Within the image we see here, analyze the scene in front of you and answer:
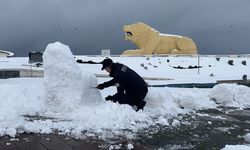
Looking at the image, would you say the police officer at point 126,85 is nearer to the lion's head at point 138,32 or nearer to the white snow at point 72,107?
the white snow at point 72,107

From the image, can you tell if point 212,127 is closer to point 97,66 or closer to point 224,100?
point 224,100

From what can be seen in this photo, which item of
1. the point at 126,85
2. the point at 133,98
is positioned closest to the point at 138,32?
the point at 126,85

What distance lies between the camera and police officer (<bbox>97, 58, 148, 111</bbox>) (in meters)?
7.46

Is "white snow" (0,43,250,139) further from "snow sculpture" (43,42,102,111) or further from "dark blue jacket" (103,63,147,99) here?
"dark blue jacket" (103,63,147,99)

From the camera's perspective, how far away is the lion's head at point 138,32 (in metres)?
46.4

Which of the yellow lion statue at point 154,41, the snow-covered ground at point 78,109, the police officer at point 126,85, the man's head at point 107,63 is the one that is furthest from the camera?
the yellow lion statue at point 154,41

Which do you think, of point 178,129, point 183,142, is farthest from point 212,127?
point 183,142

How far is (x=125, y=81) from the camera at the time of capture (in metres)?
7.57

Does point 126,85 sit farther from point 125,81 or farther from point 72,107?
point 72,107

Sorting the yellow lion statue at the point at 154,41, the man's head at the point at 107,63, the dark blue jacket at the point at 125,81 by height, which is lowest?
the dark blue jacket at the point at 125,81

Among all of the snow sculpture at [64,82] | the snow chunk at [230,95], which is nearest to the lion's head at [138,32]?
the snow chunk at [230,95]

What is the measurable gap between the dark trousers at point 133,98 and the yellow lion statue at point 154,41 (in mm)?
38527

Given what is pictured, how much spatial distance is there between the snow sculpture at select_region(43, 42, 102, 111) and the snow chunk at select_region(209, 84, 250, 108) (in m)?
3.83

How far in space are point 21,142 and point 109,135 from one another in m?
1.23
